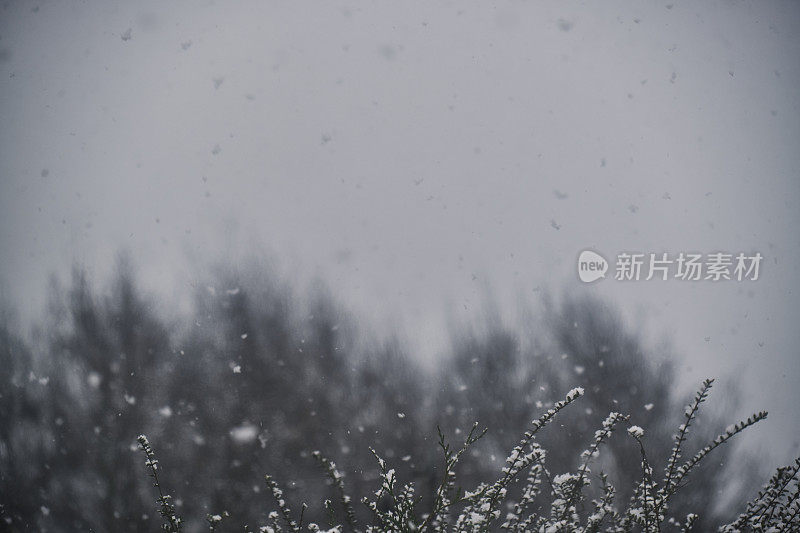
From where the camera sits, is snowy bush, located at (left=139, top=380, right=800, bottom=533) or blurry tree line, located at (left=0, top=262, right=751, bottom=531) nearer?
snowy bush, located at (left=139, top=380, right=800, bottom=533)

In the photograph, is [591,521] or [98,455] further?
[98,455]

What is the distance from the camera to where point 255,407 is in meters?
10.2

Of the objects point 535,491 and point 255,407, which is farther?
point 255,407

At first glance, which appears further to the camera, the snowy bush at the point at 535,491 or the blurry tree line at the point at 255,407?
the blurry tree line at the point at 255,407

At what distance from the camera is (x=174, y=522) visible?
1.82 meters

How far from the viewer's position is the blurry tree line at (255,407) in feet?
28.6

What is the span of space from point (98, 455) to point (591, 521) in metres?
9.10

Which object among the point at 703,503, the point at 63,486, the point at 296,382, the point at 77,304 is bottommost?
the point at 703,503

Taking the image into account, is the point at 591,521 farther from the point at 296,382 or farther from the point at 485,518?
the point at 296,382

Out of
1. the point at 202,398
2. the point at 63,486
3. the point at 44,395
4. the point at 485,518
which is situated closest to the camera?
the point at 485,518

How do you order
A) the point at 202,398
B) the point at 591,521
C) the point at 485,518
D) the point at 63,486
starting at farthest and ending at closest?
1. the point at 202,398
2. the point at 63,486
3. the point at 591,521
4. the point at 485,518

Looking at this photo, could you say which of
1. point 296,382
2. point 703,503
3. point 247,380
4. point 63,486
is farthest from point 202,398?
point 703,503

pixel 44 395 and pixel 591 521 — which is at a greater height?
pixel 44 395

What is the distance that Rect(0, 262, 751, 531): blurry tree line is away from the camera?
8719 millimetres
